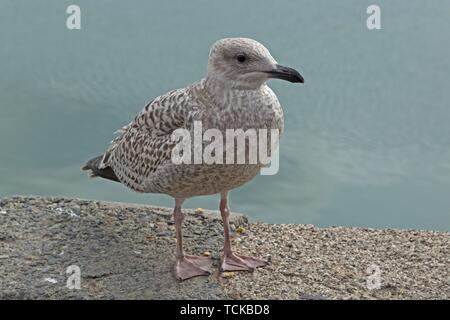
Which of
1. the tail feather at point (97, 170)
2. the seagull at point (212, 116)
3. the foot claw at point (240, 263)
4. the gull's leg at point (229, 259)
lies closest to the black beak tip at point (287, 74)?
the seagull at point (212, 116)

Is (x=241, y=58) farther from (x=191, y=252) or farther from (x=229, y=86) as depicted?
(x=191, y=252)

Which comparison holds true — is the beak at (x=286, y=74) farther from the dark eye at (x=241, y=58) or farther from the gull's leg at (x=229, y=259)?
the gull's leg at (x=229, y=259)

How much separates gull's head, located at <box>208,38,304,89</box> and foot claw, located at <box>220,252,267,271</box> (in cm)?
118

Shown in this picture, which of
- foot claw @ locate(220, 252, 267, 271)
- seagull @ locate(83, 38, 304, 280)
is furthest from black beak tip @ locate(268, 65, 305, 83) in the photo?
foot claw @ locate(220, 252, 267, 271)

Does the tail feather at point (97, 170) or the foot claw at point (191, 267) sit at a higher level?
the tail feather at point (97, 170)

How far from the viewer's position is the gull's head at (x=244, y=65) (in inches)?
190

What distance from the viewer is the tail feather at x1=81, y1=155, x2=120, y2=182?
5.88 metres

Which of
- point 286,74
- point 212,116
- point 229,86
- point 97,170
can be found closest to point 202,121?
point 212,116

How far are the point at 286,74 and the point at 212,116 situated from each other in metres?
0.46

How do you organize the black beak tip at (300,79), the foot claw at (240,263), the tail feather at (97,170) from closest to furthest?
the black beak tip at (300,79) < the foot claw at (240,263) < the tail feather at (97,170)

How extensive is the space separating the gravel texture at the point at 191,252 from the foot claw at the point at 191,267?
42mm

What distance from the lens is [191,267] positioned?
543 cm
